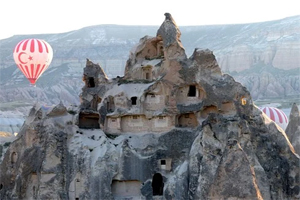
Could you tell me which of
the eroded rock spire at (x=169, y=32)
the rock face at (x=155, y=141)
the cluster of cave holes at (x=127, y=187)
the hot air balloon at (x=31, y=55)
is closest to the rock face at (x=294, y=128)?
the rock face at (x=155, y=141)

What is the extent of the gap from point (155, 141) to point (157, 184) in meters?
1.92

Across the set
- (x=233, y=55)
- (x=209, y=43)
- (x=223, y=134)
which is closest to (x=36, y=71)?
(x=223, y=134)

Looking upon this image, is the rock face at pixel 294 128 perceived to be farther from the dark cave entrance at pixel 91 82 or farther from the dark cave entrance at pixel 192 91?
the dark cave entrance at pixel 91 82

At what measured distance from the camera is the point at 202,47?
128 metres

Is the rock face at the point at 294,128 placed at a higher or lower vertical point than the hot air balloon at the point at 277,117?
lower

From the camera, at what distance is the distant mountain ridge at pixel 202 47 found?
4247 inches

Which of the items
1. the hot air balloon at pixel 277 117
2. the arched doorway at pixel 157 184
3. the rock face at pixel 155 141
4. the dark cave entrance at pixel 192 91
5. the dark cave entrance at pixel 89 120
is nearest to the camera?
the rock face at pixel 155 141

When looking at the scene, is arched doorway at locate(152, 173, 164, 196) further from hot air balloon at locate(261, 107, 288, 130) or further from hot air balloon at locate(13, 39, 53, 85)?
hot air balloon at locate(13, 39, 53, 85)

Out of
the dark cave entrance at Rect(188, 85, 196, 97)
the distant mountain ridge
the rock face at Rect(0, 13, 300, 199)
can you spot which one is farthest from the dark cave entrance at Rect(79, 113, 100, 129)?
the distant mountain ridge

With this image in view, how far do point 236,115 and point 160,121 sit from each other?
3453 millimetres

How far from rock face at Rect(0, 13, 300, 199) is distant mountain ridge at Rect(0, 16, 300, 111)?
75117 millimetres

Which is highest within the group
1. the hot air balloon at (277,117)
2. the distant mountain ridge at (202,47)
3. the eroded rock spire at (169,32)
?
the distant mountain ridge at (202,47)

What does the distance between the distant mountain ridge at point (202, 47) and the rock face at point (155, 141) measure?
7512 centimetres

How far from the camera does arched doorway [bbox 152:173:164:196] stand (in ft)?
86.2
